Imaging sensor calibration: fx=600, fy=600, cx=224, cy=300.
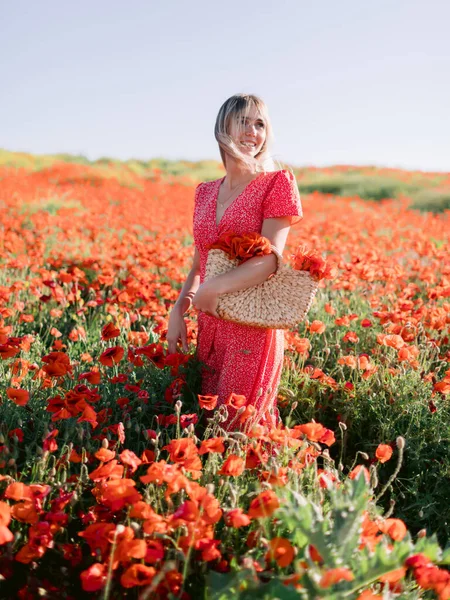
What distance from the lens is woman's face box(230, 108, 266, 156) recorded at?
7.90ft

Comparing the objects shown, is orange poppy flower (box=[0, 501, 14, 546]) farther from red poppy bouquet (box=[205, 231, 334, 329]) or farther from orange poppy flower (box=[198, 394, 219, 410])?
red poppy bouquet (box=[205, 231, 334, 329])

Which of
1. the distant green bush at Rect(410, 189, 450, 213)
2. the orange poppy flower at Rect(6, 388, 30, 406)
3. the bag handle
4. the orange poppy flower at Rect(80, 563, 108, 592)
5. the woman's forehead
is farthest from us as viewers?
the distant green bush at Rect(410, 189, 450, 213)

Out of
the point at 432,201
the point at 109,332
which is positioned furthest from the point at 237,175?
the point at 432,201

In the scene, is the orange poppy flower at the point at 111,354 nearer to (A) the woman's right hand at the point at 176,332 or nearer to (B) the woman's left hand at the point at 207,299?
(B) the woman's left hand at the point at 207,299

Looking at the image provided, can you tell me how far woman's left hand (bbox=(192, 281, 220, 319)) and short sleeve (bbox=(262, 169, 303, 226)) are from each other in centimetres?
39

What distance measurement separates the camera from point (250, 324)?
2242 millimetres

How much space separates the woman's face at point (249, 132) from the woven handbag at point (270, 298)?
0.46 meters

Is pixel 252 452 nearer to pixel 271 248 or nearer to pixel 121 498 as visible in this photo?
pixel 121 498

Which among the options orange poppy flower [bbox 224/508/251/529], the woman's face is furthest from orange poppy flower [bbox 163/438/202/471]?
the woman's face

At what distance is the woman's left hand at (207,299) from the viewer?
7.27ft

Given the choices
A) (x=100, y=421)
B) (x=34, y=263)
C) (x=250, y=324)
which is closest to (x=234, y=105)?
(x=250, y=324)

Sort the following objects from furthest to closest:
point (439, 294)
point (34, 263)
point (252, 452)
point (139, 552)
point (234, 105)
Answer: point (34, 263), point (439, 294), point (234, 105), point (252, 452), point (139, 552)

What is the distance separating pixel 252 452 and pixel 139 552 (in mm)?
528

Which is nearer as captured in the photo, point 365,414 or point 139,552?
point 139,552
